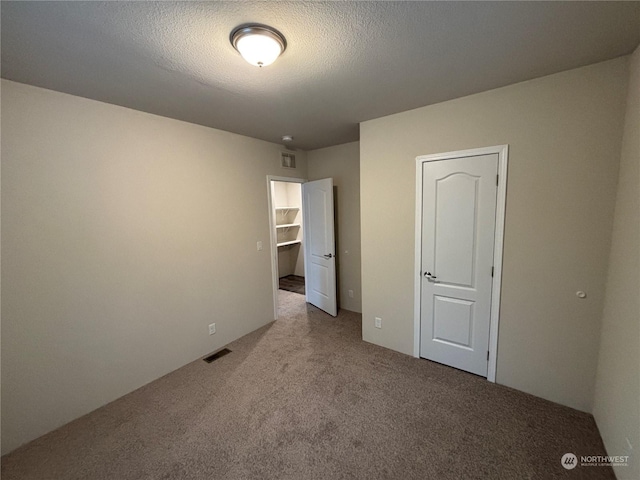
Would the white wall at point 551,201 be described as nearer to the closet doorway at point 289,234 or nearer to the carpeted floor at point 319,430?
the carpeted floor at point 319,430

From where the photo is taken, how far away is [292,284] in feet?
18.9

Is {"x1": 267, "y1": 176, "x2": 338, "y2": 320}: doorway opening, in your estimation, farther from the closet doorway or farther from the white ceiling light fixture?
the white ceiling light fixture

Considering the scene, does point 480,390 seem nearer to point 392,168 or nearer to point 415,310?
point 415,310

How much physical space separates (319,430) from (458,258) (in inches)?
72.9

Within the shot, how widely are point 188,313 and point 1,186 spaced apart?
67.4 inches

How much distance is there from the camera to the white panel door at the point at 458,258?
2.24 metres

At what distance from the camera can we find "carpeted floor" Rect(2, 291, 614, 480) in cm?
161

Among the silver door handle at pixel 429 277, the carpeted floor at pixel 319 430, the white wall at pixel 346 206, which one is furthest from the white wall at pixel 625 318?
the white wall at pixel 346 206

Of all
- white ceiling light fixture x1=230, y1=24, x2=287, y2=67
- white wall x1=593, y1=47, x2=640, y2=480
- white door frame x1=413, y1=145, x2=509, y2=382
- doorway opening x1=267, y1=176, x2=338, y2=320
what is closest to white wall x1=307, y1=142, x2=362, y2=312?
doorway opening x1=267, y1=176, x2=338, y2=320

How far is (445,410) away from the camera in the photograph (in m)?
2.04

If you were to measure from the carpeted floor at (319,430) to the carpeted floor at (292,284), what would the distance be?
271cm

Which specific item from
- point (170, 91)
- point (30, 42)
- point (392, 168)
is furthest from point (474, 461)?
point (30, 42)

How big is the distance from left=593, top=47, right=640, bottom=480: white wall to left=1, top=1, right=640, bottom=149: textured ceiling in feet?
1.98

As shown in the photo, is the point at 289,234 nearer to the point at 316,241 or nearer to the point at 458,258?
the point at 316,241
